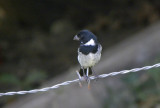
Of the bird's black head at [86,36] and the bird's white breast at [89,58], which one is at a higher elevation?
the bird's black head at [86,36]

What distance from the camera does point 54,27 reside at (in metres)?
9.82

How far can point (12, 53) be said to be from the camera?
962 centimetres

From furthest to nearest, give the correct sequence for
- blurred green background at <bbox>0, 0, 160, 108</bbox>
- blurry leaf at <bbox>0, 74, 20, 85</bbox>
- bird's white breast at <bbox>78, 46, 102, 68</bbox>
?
blurred green background at <bbox>0, 0, 160, 108</bbox>
blurry leaf at <bbox>0, 74, 20, 85</bbox>
bird's white breast at <bbox>78, 46, 102, 68</bbox>

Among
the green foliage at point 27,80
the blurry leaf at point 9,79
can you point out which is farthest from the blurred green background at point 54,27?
the blurry leaf at point 9,79

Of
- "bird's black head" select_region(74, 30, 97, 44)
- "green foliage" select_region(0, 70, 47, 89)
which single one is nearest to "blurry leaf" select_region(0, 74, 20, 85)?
"green foliage" select_region(0, 70, 47, 89)

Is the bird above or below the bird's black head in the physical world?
below

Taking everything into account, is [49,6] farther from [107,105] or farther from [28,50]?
[107,105]

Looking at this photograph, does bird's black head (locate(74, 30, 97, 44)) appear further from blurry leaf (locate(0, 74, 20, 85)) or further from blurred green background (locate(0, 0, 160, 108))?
blurred green background (locate(0, 0, 160, 108))

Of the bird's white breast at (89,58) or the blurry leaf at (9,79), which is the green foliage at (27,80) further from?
the bird's white breast at (89,58)

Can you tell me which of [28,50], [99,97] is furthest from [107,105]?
[28,50]

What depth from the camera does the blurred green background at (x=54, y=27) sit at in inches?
361

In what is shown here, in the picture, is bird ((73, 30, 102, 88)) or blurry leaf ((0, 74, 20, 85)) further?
blurry leaf ((0, 74, 20, 85))

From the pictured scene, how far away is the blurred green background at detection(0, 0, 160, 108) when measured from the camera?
30.1 ft

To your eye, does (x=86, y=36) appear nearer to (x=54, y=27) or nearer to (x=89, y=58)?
(x=89, y=58)
